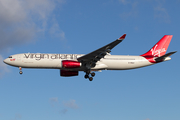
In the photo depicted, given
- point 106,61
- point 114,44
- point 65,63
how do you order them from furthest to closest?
point 106,61 → point 65,63 → point 114,44

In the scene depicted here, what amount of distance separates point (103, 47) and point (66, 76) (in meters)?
11.3

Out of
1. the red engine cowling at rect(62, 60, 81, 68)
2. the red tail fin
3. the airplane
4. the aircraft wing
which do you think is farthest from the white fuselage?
the red tail fin

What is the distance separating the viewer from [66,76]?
50469 millimetres

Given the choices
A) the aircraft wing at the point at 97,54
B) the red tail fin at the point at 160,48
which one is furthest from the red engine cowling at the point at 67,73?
the red tail fin at the point at 160,48

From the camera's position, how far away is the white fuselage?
4537 centimetres

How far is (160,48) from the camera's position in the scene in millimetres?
52625

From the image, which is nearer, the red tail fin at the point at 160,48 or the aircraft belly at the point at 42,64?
the aircraft belly at the point at 42,64

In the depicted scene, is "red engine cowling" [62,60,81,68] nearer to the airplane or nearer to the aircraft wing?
the airplane

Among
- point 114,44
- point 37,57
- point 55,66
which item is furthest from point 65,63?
point 114,44

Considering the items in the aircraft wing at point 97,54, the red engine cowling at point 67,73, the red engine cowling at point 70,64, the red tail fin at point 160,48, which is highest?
the red tail fin at point 160,48

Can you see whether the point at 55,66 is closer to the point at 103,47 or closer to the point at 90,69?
the point at 90,69

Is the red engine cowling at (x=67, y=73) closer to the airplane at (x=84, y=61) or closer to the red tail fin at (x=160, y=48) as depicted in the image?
the airplane at (x=84, y=61)

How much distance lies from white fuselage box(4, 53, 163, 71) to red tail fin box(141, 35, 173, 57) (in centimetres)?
455

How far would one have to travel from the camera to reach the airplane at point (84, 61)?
1770 inches
